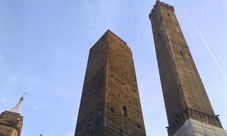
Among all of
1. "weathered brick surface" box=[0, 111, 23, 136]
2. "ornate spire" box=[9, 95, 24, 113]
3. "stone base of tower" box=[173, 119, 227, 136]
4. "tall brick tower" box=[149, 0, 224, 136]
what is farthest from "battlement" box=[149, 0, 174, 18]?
"weathered brick surface" box=[0, 111, 23, 136]

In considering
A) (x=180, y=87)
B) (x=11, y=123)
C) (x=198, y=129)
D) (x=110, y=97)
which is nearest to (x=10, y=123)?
(x=11, y=123)

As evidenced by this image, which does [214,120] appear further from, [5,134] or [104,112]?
[5,134]

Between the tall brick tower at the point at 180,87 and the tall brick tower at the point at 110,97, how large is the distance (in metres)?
1.77

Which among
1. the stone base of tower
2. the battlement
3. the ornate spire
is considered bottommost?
the stone base of tower

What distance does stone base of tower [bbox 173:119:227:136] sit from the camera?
11792mm

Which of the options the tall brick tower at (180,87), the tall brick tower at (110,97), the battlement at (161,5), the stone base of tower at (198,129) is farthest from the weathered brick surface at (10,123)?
the battlement at (161,5)

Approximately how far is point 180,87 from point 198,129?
8.77 ft

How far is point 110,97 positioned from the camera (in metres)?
12.1

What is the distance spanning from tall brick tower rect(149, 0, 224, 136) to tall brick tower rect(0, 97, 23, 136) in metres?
10.9

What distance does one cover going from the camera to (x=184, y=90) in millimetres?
13867

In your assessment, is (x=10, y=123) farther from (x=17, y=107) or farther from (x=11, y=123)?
(x=17, y=107)

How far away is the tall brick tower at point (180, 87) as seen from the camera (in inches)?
492

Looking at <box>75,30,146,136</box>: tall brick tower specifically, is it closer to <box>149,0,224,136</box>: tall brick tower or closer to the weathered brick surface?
<box>149,0,224,136</box>: tall brick tower

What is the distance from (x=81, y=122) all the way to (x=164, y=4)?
1391 centimetres
